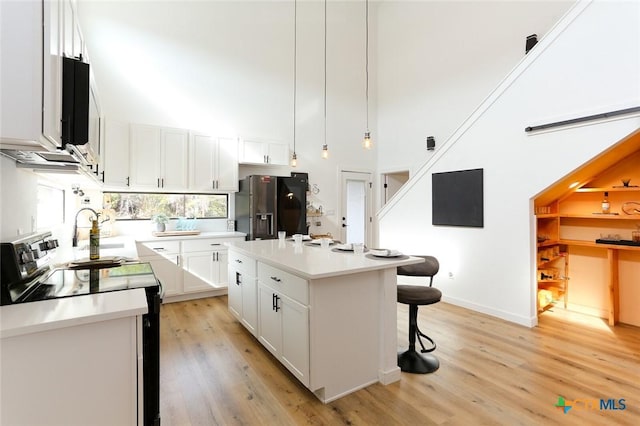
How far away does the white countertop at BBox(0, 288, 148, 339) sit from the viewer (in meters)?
1.12

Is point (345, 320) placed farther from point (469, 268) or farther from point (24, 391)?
point (469, 268)

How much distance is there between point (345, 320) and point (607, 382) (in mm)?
2030

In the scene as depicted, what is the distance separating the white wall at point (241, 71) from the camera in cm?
454

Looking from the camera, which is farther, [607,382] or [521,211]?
[521,211]

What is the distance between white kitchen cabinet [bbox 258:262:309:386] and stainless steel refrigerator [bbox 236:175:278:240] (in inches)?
80.9

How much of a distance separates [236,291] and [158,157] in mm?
2316

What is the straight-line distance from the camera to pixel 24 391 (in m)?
1.12

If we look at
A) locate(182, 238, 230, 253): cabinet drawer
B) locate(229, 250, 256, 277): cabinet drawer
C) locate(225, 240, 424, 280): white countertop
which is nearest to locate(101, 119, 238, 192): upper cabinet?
locate(182, 238, 230, 253): cabinet drawer

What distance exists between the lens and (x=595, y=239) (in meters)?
3.72

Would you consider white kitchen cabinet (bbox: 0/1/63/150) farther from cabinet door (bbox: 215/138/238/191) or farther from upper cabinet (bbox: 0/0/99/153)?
cabinet door (bbox: 215/138/238/191)

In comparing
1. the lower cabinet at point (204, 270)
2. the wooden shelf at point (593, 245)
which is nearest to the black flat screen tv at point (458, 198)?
the wooden shelf at point (593, 245)

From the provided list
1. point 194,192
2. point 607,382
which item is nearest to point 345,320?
point 607,382

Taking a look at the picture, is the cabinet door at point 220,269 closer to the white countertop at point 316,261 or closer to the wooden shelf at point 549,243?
the white countertop at point 316,261

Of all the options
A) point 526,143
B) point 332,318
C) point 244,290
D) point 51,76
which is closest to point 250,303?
point 244,290
